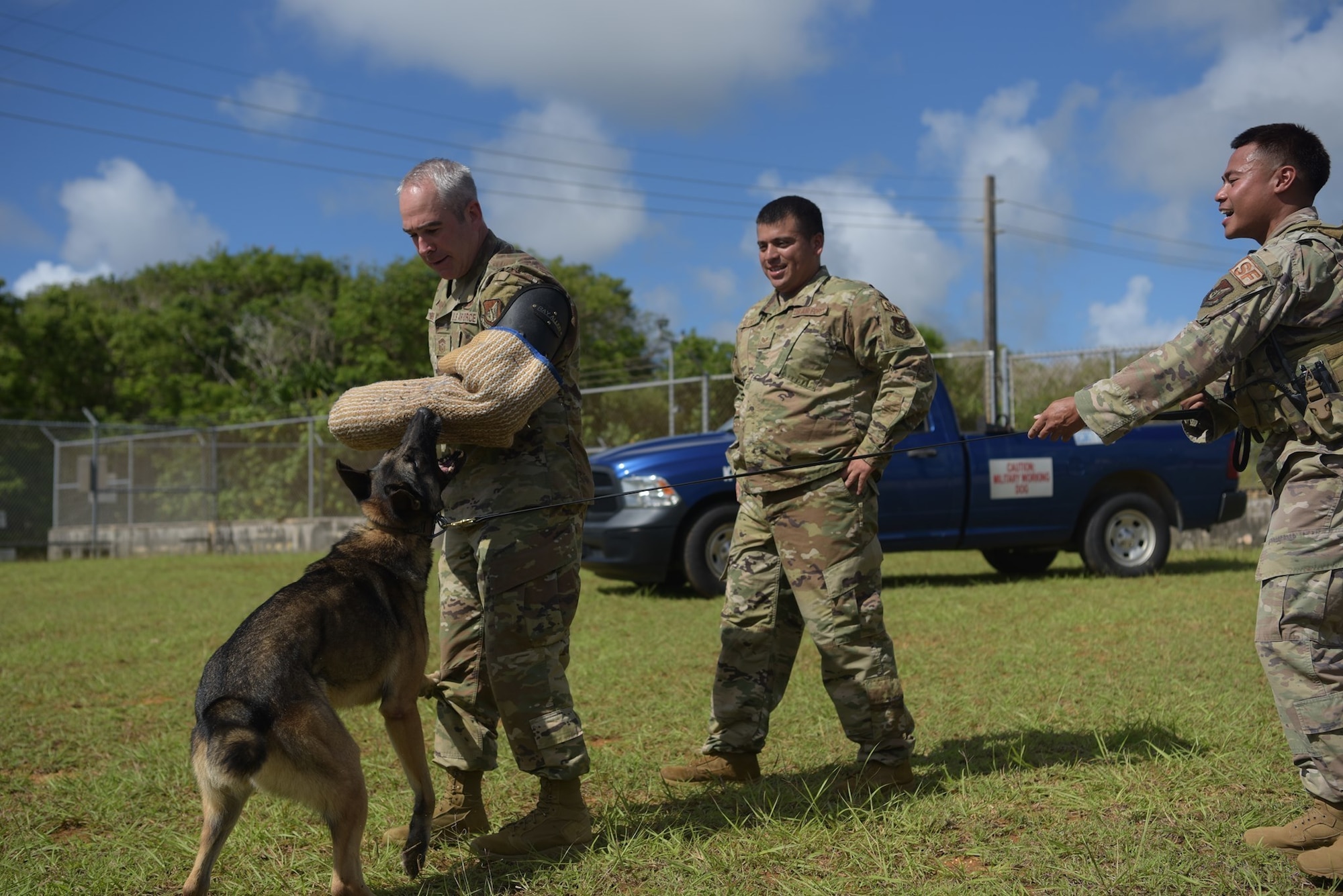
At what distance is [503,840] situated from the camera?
356cm

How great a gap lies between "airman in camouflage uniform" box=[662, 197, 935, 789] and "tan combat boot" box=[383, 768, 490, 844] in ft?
2.93

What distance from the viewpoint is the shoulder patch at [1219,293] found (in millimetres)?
3207

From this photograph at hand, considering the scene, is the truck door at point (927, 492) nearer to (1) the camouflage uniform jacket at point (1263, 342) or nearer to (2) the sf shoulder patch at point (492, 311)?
(1) the camouflage uniform jacket at point (1263, 342)

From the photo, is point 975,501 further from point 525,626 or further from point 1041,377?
point 525,626

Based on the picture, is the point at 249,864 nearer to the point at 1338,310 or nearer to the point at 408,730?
the point at 408,730

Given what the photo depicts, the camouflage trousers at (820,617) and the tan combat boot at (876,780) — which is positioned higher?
the camouflage trousers at (820,617)

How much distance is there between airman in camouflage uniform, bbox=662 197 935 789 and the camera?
4.13m

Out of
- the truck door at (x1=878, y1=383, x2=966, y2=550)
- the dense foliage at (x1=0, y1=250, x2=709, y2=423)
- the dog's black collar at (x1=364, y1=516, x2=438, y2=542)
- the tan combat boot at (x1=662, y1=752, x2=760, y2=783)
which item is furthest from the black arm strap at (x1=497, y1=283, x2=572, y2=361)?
the dense foliage at (x1=0, y1=250, x2=709, y2=423)

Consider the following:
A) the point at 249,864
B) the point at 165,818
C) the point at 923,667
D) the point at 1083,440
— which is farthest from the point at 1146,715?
the point at 1083,440

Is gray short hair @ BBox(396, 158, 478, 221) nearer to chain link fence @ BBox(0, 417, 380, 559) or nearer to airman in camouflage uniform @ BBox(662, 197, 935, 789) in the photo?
airman in camouflage uniform @ BBox(662, 197, 935, 789)

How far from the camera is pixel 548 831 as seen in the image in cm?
358

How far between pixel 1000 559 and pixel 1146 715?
22.1ft

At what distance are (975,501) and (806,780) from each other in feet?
21.0

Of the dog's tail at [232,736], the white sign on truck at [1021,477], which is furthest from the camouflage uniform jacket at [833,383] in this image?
the white sign on truck at [1021,477]
